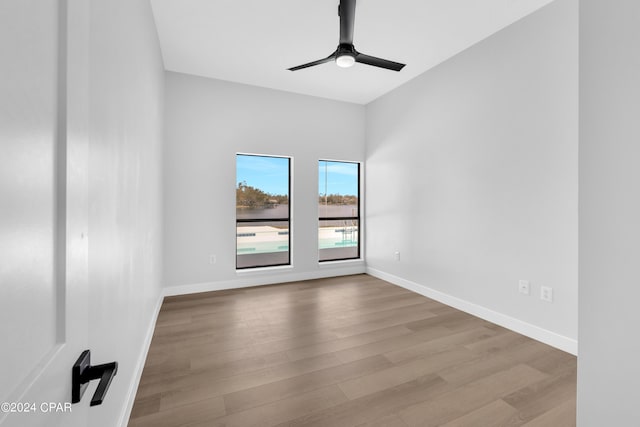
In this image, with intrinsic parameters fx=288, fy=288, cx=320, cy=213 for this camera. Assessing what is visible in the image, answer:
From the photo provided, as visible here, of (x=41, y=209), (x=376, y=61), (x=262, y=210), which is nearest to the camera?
(x=41, y=209)

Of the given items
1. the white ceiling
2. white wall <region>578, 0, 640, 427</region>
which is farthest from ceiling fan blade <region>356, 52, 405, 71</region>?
white wall <region>578, 0, 640, 427</region>

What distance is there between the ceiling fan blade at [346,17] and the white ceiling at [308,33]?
355mm

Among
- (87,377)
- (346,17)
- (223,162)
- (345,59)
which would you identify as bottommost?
(87,377)

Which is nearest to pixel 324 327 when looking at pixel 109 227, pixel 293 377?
pixel 293 377

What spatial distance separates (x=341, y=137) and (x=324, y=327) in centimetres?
313

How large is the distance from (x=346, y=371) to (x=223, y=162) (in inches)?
123

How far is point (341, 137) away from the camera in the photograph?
190 inches

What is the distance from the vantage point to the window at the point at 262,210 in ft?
14.4

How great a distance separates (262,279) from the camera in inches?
168

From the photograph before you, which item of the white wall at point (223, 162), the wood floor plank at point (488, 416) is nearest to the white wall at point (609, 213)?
the wood floor plank at point (488, 416)

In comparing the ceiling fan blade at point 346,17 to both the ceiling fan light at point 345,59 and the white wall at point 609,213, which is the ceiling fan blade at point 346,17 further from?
the white wall at point 609,213

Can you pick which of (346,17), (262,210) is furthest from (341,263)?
(346,17)

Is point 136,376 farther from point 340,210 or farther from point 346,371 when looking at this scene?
point 340,210

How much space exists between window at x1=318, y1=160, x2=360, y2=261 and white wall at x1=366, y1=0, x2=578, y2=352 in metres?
0.97
